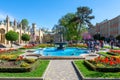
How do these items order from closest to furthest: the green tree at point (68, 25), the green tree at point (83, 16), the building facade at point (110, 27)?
1. the green tree at point (83, 16)
2. the green tree at point (68, 25)
3. the building facade at point (110, 27)

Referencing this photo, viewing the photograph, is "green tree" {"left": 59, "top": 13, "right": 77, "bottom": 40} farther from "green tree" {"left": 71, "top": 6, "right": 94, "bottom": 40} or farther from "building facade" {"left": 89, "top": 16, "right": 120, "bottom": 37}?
"building facade" {"left": 89, "top": 16, "right": 120, "bottom": 37}

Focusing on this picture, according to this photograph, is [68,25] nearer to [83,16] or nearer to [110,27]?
[83,16]

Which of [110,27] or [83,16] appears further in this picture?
[110,27]

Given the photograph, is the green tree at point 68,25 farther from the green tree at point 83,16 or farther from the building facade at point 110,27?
the building facade at point 110,27

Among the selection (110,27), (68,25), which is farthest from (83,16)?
(110,27)

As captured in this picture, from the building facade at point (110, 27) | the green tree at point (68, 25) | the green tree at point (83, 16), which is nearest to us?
the green tree at point (83, 16)

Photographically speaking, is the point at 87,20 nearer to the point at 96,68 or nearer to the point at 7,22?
the point at 7,22

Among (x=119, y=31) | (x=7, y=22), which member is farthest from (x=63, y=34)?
(x=7, y=22)

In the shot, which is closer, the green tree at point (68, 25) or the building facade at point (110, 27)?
the green tree at point (68, 25)

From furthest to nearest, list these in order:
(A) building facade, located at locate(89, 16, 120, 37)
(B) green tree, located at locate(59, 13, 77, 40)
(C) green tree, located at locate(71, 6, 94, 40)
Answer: (A) building facade, located at locate(89, 16, 120, 37), (B) green tree, located at locate(59, 13, 77, 40), (C) green tree, located at locate(71, 6, 94, 40)

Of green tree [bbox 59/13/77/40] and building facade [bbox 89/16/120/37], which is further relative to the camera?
building facade [bbox 89/16/120/37]

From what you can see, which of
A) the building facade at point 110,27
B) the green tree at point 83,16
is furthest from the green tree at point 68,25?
the building facade at point 110,27

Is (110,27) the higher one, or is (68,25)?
(110,27)

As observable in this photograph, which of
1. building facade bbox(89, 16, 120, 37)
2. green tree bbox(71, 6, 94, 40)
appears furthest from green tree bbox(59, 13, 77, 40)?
building facade bbox(89, 16, 120, 37)
